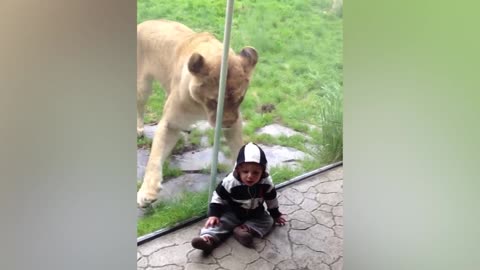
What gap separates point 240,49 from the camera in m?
1.94

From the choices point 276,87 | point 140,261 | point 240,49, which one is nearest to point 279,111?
point 276,87

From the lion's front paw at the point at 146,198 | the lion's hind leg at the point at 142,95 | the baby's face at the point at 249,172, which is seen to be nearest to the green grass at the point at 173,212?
the lion's front paw at the point at 146,198

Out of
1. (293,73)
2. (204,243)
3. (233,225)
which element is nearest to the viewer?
(204,243)

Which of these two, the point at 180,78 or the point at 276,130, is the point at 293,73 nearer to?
the point at 276,130

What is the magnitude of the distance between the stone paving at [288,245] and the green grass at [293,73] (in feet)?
0.42

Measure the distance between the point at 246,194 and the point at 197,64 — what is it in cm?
59

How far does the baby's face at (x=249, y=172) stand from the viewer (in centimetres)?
187

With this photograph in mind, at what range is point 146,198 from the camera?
1.76 m

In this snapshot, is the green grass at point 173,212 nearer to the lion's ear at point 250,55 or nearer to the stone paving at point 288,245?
the stone paving at point 288,245

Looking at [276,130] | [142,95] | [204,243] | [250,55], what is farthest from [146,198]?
[250,55]
